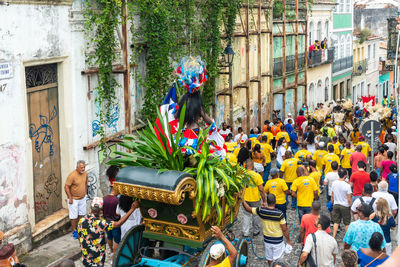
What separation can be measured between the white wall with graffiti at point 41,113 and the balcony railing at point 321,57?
19803 millimetres

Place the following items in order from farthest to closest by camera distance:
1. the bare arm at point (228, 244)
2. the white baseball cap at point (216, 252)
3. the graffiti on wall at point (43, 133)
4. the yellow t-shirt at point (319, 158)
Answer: the yellow t-shirt at point (319, 158), the graffiti on wall at point (43, 133), the bare arm at point (228, 244), the white baseball cap at point (216, 252)

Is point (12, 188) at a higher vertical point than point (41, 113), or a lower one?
lower

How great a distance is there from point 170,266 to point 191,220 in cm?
68

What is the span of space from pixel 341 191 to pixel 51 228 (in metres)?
5.36

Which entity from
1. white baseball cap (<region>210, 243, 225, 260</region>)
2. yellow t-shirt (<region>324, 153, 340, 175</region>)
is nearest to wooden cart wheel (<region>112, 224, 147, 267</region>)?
white baseball cap (<region>210, 243, 225, 260</region>)

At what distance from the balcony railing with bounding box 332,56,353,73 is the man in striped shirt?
94.7ft

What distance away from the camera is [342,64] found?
38969 mm

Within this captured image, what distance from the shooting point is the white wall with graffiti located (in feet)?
31.8

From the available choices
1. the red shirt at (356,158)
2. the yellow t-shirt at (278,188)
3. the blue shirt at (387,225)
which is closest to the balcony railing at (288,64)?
the red shirt at (356,158)

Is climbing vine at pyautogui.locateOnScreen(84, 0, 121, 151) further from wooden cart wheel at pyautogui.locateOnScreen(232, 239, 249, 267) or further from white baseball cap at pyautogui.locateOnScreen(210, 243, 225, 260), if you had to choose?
white baseball cap at pyautogui.locateOnScreen(210, 243, 225, 260)

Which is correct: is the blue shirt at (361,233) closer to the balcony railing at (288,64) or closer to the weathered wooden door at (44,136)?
the weathered wooden door at (44,136)

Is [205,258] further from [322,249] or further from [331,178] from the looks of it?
[331,178]

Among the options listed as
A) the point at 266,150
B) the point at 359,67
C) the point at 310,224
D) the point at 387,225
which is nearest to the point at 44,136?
the point at 310,224

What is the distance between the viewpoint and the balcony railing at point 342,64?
3731 centimetres
